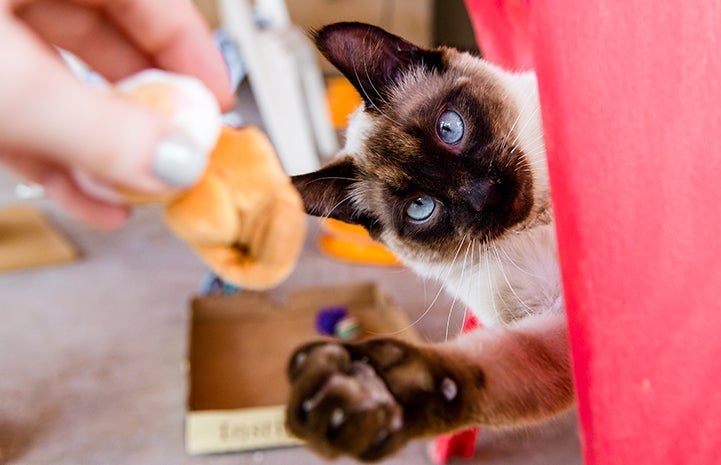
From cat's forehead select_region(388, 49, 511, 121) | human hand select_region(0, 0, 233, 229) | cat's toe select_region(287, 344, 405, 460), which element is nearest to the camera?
human hand select_region(0, 0, 233, 229)

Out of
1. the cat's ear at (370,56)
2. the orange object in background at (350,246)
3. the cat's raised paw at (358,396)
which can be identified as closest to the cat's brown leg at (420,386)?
the cat's raised paw at (358,396)

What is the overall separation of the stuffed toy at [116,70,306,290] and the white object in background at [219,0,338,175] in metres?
0.30

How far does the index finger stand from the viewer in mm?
535

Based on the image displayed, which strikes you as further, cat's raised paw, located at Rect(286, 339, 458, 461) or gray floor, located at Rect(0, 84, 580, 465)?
gray floor, located at Rect(0, 84, 580, 465)

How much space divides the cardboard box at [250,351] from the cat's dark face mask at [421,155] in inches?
8.6

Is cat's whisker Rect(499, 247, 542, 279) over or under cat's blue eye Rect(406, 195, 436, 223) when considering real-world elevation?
over

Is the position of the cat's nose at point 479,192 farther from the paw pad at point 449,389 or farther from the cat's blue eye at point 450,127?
the paw pad at point 449,389

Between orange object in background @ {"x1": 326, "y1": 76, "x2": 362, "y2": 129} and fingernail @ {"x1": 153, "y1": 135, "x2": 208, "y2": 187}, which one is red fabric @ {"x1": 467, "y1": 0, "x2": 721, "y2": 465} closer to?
fingernail @ {"x1": 153, "y1": 135, "x2": 208, "y2": 187}

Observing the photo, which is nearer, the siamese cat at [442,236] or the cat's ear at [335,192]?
the siamese cat at [442,236]

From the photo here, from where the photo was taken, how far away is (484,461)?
0.79 m

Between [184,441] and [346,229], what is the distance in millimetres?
707

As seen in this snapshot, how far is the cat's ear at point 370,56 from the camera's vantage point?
676 mm

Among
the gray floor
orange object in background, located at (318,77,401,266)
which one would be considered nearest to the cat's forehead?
the gray floor

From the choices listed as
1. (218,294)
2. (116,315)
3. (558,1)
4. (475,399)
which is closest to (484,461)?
(475,399)
